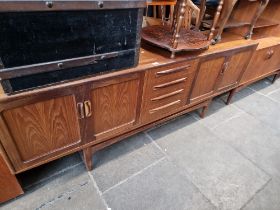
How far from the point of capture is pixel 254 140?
5.81 feet

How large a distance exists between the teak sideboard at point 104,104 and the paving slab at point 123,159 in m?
0.11

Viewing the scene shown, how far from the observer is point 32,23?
73 centimetres

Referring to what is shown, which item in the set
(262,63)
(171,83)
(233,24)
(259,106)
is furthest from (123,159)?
(262,63)

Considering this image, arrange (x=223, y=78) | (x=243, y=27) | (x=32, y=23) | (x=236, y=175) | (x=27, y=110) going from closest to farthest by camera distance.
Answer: (x=32, y=23)
(x=27, y=110)
(x=236, y=175)
(x=223, y=78)
(x=243, y=27)

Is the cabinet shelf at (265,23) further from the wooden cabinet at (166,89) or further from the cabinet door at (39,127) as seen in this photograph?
the cabinet door at (39,127)

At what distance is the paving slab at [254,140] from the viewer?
1.58m

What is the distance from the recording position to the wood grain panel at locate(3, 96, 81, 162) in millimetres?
889

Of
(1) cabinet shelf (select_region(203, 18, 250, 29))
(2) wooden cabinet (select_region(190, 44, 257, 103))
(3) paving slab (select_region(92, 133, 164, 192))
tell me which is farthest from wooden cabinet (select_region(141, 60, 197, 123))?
(1) cabinet shelf (select_region(203, 18, 250, 29))

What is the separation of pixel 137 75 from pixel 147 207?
2.55ft

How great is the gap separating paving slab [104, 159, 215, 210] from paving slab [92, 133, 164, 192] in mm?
61

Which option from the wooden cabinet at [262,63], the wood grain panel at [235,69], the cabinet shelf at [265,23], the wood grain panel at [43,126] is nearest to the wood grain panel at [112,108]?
the wood grain panel at [43,126]

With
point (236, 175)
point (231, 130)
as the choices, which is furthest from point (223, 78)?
point (236, 175)

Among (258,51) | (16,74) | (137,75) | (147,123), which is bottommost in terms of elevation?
(147,123)

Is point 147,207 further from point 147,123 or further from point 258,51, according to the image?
point 258,51
